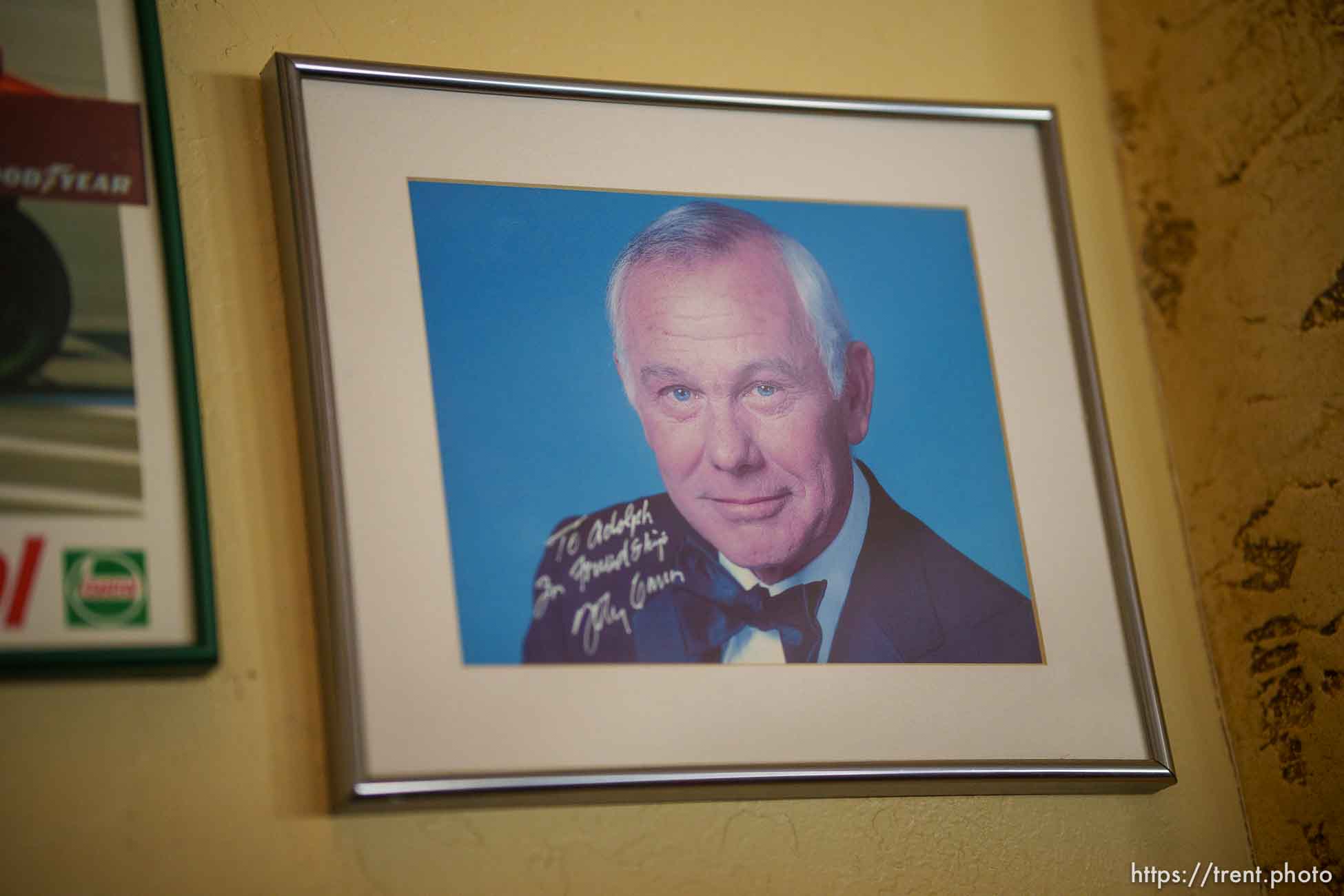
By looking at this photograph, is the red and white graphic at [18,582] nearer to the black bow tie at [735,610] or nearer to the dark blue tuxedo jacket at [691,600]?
the dark blue tuxedo jacket at [691,600]

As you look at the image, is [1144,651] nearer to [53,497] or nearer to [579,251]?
[579,251]

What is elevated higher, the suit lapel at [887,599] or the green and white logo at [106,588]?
the green and white logo at [106,588]

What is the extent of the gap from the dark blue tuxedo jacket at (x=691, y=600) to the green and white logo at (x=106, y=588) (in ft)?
0.91

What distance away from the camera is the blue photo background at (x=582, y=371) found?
1.11 meters

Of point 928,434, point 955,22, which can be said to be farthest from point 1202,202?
point 928,434

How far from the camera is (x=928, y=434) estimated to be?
49.6 inches

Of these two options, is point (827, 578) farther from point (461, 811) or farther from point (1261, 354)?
point (1261, 354)

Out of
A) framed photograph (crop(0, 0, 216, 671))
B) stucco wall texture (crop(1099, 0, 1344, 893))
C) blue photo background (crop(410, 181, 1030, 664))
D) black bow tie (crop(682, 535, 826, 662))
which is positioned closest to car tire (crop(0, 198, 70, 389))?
framed photograph (crop(0, 0, 216, 671))

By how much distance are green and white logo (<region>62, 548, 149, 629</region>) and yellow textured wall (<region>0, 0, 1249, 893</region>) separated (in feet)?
0.17

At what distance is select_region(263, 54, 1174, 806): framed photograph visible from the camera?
42.3 inches

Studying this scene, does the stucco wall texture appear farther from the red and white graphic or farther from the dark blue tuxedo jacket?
the red and white graphic

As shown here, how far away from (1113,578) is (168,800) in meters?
0.79
